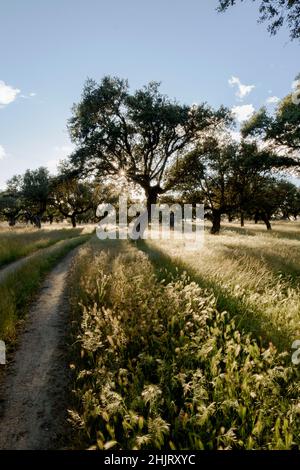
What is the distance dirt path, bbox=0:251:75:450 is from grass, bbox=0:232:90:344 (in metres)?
0.40

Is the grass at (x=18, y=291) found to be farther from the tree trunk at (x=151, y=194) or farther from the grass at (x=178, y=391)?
the tree trunk at (x=151, y=194)

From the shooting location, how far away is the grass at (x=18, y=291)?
7.77m

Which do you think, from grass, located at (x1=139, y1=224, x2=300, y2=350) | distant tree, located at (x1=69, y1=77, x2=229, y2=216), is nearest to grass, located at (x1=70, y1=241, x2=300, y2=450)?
grass, located at (x1=139, y1=224, x2=300, y2=350)

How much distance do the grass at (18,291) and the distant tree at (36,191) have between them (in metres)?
43.7

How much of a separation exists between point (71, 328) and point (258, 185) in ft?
124

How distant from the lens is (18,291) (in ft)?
36.3

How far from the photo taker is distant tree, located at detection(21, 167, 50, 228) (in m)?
59.4

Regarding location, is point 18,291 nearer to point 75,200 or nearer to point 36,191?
point 36,191

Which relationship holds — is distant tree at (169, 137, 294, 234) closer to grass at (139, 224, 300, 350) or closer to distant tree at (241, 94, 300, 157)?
distant tree at (241, 94, 300, 157)

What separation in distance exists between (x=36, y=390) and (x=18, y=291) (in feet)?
20.1

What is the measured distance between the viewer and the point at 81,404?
16.5ft

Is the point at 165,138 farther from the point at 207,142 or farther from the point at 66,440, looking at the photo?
the point at 66,440

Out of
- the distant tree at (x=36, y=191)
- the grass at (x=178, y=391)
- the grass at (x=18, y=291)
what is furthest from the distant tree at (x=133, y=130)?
the distant tree at (x=36, y=191)

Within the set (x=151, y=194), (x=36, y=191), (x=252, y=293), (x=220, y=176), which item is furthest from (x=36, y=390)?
(x=36, y=191)
